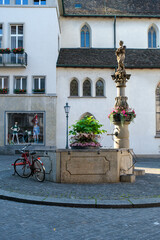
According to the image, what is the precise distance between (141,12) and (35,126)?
14871 millimetres

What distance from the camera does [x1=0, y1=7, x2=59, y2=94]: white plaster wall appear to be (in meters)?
22.0

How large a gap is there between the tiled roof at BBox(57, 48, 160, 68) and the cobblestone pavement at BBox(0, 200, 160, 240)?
17.5m

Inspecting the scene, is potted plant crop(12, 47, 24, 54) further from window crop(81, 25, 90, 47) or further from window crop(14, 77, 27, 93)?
window crop(81, 25, 90, 47)

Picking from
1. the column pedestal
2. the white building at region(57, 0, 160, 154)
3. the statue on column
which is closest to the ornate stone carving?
the column pedestal

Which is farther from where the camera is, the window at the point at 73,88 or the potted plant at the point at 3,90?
the window at the point at 73,88

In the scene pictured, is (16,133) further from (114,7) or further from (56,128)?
(114,7)

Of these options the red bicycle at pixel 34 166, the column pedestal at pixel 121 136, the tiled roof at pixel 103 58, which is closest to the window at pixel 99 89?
the tiled roof at pixel 103 58

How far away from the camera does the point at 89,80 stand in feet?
75.6

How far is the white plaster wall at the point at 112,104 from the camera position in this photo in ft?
73.6

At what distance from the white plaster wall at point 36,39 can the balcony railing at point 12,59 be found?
19.5 inches

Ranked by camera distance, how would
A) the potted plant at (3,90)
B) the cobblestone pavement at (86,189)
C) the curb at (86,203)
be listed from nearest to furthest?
the curb at (86,203) < the cobblestone pavement at (86,189) < the potted plant at (3,90)

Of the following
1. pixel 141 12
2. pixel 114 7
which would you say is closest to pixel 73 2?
pixel 114 7

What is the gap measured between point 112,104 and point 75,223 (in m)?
18.0

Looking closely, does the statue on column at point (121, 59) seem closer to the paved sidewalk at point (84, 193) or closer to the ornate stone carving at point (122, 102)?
the ornate stone carving at point (122, 102)
